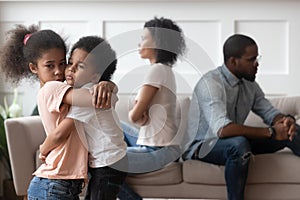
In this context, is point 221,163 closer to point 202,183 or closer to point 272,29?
point 202,183

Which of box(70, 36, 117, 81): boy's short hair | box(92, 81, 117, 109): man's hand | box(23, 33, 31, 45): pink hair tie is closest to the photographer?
box(92, 81, 117, 109): man's hand

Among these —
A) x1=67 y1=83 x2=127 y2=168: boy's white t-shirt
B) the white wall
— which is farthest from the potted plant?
x1=67 y1=83 x2=127 y2=168: boy's white t-shirt

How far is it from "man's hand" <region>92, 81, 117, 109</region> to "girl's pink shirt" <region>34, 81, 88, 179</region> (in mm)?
111

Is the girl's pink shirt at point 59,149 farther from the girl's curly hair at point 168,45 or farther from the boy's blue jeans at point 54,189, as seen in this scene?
the girl's curly hair at point 168,45

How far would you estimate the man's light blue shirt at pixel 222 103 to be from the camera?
3.18 meters

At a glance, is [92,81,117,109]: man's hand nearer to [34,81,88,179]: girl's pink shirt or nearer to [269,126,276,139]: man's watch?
[34,81,88,179]: girl's pink shirt

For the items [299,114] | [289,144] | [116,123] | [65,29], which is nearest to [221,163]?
[289,144]

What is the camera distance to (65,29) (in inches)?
170

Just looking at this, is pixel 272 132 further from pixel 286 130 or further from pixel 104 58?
pixel 104 58

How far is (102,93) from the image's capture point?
1.83m

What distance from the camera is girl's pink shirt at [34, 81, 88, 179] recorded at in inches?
74.9

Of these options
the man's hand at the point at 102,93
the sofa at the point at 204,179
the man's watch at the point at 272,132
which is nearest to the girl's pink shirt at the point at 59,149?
the man's hand at the point at 102,93

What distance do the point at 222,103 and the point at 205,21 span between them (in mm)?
1160

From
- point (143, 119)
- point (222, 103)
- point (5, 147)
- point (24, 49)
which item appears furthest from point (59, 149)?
point (5, 147)
